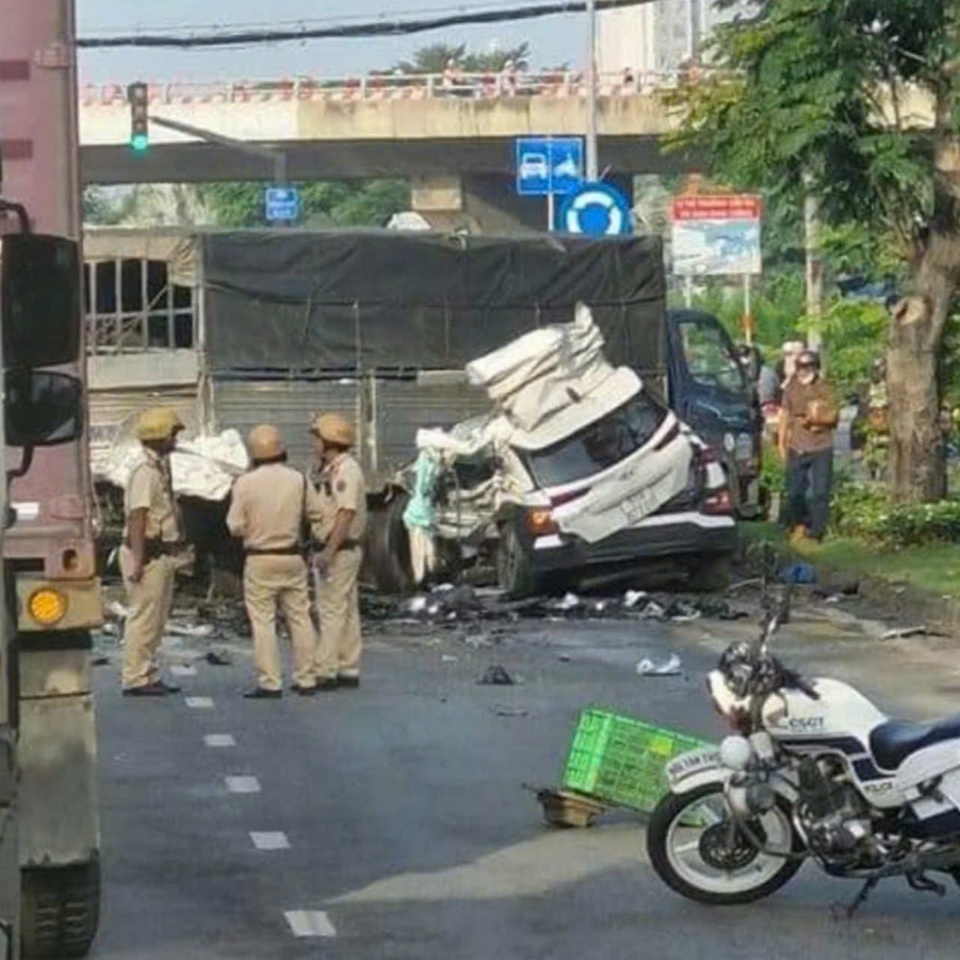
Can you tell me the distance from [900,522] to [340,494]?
9296mm

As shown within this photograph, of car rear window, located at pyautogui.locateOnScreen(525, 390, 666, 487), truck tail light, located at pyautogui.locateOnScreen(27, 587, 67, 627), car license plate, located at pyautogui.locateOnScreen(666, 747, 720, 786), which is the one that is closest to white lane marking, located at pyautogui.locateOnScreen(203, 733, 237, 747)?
car license plate, located at pyautogui.locateOnScreen(666, 747, 720, 786)

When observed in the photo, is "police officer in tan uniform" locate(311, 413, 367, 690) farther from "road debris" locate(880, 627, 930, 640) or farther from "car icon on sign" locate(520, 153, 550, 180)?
"car icon on sign" locate(520, 153, 550, 180)

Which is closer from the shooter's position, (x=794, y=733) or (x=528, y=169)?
(x=794, y=733)

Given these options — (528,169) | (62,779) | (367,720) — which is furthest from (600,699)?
(528,169)

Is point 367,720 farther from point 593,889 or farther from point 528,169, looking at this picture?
point 528,169

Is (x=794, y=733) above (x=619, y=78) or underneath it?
underneath

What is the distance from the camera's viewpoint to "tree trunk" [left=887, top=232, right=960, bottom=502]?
2755 cm

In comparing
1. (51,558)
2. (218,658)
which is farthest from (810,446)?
(51,558)

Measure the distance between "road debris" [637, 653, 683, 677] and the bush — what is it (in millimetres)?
6898

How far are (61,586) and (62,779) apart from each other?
23.2 inches

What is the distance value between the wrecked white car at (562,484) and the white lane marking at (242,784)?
9.34 metres

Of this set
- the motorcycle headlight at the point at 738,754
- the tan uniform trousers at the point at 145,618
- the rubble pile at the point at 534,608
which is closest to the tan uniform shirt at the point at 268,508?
the tan uniform trousers at the point at 145,618

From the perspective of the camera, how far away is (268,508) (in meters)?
17.5

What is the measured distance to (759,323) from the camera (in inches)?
2076
